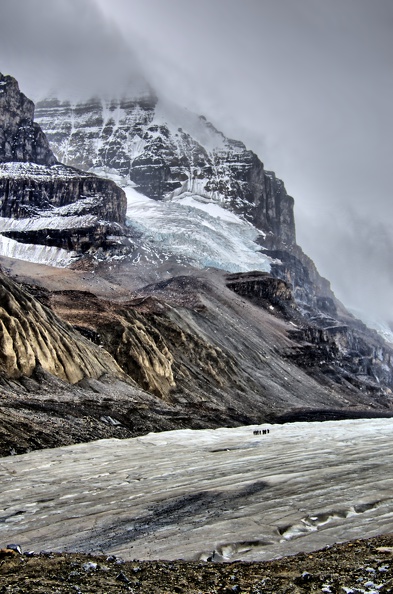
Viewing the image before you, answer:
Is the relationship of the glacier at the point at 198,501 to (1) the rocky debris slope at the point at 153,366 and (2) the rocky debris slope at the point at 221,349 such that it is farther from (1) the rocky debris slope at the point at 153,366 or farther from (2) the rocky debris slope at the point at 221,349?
(2) the rocky debris slope at the point at 221,349

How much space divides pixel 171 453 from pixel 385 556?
2137 centimetres

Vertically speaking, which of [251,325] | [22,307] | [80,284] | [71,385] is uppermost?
[80,284]

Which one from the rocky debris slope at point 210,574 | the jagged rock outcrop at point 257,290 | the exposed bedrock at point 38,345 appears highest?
the jagged rock outcrop at point 257,290

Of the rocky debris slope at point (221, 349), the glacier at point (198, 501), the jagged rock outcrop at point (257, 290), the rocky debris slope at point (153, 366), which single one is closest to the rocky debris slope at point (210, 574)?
the glacier at point (198, 501)

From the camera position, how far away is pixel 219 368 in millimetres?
107438

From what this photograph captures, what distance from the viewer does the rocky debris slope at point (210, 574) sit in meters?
11.1

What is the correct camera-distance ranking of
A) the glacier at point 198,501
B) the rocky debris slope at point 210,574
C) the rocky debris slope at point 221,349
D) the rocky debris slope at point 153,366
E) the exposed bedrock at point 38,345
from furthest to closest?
the rocky debris slope at point 221,349
the exposed bedrock at point 38,345
the rocky debris slope at point 153,366
the glacier at point 198,501
the rocky debris slope at point 210,574

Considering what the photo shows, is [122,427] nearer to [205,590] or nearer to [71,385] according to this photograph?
[71,385]

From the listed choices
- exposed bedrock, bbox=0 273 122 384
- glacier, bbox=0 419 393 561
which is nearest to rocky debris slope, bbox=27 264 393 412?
exposed bedrock, bbox=0 273 122 384

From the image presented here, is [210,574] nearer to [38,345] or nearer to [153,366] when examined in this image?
[38,345]

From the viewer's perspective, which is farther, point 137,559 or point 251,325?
point 251,325

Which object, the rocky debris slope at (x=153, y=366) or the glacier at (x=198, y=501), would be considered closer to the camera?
the glacier at (x=198, y=501)

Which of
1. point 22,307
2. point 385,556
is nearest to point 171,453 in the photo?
point 385,556

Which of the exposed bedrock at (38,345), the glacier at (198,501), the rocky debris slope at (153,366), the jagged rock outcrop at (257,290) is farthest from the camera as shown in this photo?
the jagged rock outcrop at (257,290)
